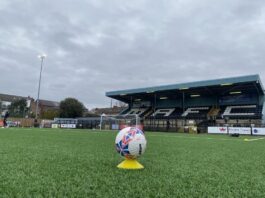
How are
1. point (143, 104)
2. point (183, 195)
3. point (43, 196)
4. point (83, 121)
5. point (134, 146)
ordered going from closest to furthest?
point (43, 196)
point (183, 195)
point (134, 146)
point (83, 121)
point (143, 104)

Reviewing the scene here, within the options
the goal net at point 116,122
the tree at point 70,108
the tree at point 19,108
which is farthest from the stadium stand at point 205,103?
the tree at point 19,108

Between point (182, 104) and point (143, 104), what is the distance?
763 cm

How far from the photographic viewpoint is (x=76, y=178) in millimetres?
2822

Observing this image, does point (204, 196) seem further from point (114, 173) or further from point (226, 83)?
point (226, 83)

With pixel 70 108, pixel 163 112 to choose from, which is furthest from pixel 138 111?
pixel 70 108

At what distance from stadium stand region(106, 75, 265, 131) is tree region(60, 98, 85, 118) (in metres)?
21.3

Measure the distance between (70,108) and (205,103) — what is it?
35199mm

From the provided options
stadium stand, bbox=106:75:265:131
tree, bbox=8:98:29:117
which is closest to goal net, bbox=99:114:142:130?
stadium stand, bbox=106:75:265:131

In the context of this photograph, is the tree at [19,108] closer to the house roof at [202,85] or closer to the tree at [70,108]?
the tree at [70,108]

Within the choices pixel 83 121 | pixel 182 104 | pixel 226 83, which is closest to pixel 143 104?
pixel 182 104

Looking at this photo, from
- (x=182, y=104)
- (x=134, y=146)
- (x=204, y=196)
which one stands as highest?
(x=182, y=104)

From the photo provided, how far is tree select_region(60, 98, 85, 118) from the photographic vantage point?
61.4m

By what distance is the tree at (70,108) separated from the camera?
201ft

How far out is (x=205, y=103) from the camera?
38812 mm
